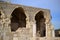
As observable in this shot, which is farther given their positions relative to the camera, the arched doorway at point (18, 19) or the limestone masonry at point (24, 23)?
the arched doorway at point (18, 19)

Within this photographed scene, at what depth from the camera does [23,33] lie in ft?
63.2

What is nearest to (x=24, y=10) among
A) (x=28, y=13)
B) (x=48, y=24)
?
(x=28, y=13)

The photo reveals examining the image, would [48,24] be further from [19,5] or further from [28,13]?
[19,5]

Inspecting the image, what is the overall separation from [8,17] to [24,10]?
2.20 m

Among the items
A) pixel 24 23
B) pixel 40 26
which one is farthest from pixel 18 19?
pixel 40 26

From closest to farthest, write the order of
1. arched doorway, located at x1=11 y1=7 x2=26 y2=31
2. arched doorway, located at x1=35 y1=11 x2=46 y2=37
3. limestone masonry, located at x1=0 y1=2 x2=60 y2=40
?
1. limestone masonry, located at x1=0 y1=2 x2=60 y2=40
2. arched doorway, located at x1=11 y1=7 x2=26 y2=31
3. arched doorway, located at x1=35 y1=11 x2=46 y2=37

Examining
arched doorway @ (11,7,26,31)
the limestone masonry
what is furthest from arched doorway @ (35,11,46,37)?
arched doorway @ (11,7,26,31)

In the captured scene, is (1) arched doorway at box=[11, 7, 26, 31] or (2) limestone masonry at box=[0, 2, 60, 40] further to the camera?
(1) arched doorway at box=[11, 7, 26, 31]

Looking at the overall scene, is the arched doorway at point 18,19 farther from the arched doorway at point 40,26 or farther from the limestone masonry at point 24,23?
the arched doorway at point 40,26

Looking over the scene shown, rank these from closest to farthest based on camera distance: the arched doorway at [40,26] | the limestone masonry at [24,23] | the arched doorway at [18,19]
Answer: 1. the limestone masonry at [24,23]
2. the arched doorway at [18,19]
3. the arched doorway at [40,26]

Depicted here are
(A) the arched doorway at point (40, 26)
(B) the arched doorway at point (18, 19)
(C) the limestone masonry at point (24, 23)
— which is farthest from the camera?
(A) the arched doorway at point (40, 26)

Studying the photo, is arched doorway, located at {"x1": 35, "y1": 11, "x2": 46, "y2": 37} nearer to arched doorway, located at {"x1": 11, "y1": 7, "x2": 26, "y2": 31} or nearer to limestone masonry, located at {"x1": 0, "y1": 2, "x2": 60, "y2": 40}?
limestone masonry, located at {"x1": 0, "y1": 2, "x2": 60, "y2": 40}

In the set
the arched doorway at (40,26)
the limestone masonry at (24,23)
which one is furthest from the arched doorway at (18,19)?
the arched doorway at (40,26)

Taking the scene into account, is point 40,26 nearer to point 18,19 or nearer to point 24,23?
point 24,23
